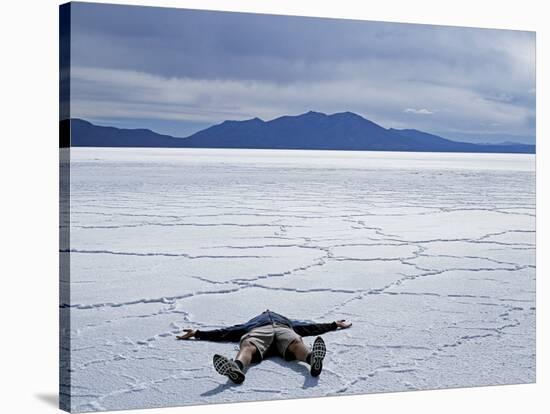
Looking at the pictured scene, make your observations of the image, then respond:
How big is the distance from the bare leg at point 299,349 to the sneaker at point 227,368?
0.36 m

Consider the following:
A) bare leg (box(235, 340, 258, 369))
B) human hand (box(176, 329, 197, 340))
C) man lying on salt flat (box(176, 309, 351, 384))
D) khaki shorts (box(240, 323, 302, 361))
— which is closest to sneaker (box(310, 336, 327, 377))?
man lying on salt flat (box(176, 309, 351, 384))

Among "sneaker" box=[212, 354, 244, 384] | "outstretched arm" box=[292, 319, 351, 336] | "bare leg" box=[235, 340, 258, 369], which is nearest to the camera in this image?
"sneaker" box=[212, 354, 244, 384]

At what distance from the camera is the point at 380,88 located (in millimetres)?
7426

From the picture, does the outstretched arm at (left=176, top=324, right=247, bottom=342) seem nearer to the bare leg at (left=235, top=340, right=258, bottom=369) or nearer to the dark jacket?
the dark jacket

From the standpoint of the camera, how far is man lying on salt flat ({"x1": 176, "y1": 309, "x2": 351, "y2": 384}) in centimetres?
672

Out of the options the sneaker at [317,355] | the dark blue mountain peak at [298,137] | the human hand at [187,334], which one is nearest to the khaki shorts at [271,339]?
the sneaker at [317,355]

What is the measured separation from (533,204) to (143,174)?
260 centimetres

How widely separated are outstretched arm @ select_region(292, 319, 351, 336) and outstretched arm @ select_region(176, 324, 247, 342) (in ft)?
1.10

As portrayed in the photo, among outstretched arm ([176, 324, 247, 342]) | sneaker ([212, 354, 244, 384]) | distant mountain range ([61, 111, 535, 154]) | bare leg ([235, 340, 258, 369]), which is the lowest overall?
sneaker ([212, 354, 244, 384])

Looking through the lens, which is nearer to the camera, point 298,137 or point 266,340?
point 266,340

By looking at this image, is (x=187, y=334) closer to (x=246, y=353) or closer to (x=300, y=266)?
(x=246, y=353)

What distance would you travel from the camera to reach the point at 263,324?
6.91 metres

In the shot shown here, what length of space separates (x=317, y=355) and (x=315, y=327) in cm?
31

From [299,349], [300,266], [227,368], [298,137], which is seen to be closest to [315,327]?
[299,349]
